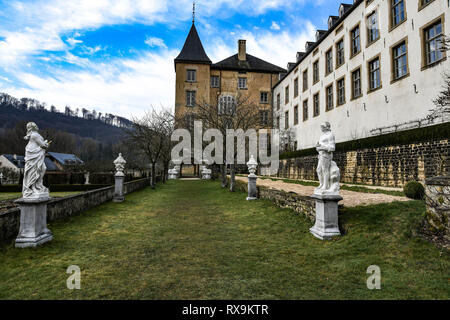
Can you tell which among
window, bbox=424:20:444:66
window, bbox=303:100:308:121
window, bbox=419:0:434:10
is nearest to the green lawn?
window, bbox=424:20:444:66

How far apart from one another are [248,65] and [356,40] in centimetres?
2159

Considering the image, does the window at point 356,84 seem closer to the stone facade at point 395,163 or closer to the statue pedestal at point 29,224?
the stone facade at point 395,163

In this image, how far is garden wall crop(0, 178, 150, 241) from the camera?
5.25 metres

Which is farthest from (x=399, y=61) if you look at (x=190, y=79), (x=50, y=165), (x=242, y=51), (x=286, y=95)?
(x=50, y=165)

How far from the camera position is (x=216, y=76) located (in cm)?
3759

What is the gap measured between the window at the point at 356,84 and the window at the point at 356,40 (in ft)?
4.62

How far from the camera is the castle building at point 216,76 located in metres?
35.9

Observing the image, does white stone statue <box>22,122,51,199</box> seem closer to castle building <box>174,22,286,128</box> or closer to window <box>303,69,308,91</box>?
window <box>303,69,308,91</box>

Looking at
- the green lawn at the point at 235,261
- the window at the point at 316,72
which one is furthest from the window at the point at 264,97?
the green lawn at the point at 235,261

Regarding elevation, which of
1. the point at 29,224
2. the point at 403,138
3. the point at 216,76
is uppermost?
→ the point at 216,76

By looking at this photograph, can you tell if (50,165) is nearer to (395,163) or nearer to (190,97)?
(190,97)
